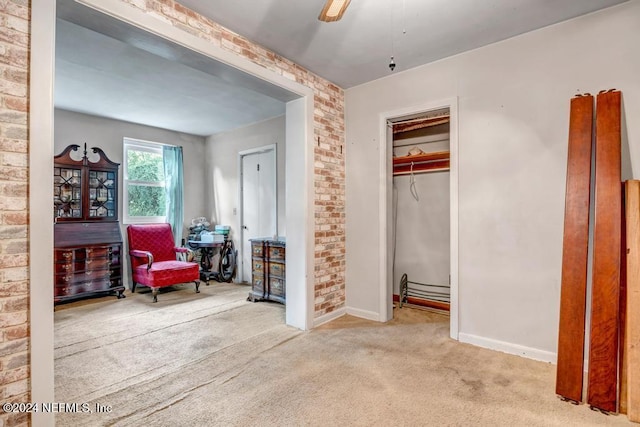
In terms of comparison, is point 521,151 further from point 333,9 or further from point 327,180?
point 333,9

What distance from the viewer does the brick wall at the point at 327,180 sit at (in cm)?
325

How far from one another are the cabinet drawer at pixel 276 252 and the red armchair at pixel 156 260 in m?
1.42

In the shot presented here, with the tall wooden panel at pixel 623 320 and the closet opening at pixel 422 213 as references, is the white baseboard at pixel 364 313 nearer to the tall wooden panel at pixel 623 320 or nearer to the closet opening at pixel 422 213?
the closet opening at pixel 422 213

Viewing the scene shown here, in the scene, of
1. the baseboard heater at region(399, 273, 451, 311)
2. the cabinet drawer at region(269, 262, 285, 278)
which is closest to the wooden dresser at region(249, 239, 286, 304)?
the cabinet drawer at region(269, 262, 285, 278)

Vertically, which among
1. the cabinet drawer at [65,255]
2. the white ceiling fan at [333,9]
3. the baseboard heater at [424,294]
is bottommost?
the baseboard heater at [424,294]

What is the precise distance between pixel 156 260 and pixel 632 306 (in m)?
5.54

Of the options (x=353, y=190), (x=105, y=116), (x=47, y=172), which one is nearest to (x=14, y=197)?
(x=47, y=172)

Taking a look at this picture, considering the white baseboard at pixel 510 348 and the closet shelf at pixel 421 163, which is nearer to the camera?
the white baseboard at pixel 510 348

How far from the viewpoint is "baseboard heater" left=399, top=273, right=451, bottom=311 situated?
3.74 meters

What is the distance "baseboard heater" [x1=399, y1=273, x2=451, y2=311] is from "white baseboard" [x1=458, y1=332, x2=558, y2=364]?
832 mm

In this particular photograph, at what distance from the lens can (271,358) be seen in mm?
2596

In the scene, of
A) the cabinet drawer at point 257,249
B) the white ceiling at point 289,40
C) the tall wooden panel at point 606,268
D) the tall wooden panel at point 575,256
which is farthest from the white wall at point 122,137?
the tall wooden panel at point 606,268

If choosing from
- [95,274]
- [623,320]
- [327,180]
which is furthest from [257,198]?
[623,320]

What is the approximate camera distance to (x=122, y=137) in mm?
5223
